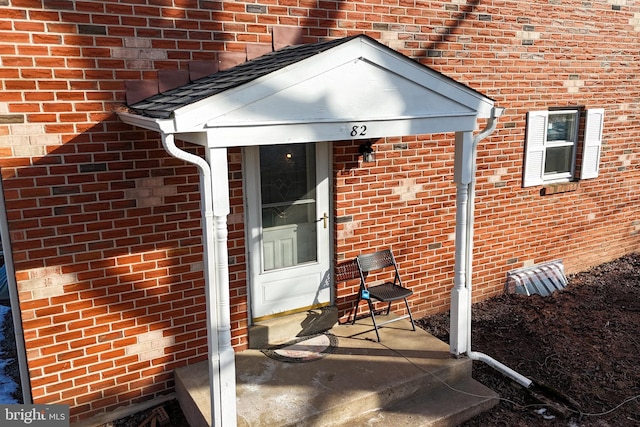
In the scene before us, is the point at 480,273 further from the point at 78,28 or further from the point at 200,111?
the point at 78,28

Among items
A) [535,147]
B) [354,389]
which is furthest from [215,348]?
[535,147]

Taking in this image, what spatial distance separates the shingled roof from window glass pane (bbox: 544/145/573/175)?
451cm

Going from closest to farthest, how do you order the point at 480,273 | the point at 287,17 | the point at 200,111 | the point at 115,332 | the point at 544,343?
1. the point at 200,111
2. the point at 115,332
3. the point at 287,17
4. the point at 544,343
5. the point at 480,273

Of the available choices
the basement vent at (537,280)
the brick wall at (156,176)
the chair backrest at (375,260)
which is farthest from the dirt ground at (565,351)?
the chair backrest at (375,260)

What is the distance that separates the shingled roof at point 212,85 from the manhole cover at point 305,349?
2604mm

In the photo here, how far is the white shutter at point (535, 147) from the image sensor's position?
6.67 meters

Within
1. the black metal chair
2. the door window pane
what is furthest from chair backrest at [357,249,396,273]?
the door window pane

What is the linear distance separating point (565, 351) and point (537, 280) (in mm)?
1680

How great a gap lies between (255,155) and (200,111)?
1.66m

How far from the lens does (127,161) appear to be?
4.31 metres

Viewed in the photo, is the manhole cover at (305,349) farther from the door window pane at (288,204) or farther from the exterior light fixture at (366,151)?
the exterior light fixture at (366,151)

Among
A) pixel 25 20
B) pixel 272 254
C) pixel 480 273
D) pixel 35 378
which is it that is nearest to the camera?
pixel 25 20

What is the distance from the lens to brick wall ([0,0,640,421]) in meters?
3.96

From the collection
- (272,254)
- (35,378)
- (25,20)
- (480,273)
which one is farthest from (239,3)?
(480,273)
